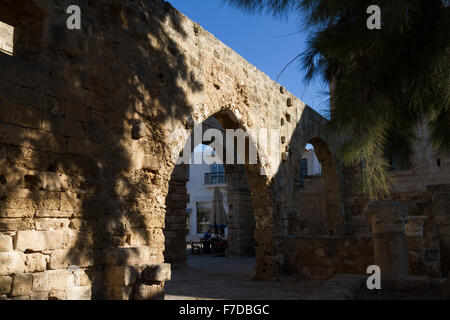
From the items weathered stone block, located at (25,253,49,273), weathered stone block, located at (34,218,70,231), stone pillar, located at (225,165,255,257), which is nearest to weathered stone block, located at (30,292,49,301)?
weathered stone block, located at (25,253,49,273)

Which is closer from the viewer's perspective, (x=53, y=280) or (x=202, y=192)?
(x=53, y=280)

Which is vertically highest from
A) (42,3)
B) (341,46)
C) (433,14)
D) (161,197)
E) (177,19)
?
(177,19)

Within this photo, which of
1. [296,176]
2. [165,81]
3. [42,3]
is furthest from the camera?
[296,176]

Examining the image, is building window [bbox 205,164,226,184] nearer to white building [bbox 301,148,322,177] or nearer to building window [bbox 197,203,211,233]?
building window [bbox 197,203,211,233]

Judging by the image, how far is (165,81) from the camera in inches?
215

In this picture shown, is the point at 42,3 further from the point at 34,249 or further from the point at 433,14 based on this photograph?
the point at 433,14

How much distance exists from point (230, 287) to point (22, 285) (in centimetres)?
382


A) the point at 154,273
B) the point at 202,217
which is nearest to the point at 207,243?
the point at 154,273

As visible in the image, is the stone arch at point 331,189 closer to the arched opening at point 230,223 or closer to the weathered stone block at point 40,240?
the arched opening at point 230,223

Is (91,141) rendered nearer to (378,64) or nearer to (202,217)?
(378,64)

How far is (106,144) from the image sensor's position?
4422 mm

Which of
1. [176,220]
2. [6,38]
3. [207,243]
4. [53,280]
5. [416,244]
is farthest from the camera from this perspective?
[207,243]
